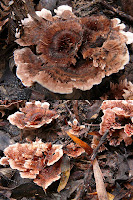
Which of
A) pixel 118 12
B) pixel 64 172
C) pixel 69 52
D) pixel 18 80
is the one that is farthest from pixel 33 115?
pixel 118 12

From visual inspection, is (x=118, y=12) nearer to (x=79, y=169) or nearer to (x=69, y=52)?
(x=69, y=52)

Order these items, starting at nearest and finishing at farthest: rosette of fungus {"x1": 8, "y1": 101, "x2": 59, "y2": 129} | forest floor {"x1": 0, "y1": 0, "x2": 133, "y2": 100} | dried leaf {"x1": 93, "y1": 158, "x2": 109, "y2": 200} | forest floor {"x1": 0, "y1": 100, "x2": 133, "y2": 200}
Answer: dried leaf {"x1": 93, "y1": 158, "x2": 109, "y2": 200}
forest floor {"x1": 0, "y1": 100, "x2": 133, "y2": 200}
rosette of fungus {"x1": 8, "y1": 101, "x2": 59, "y2": 129}
forest floor {"x1": 0, "y1": 0, "x2": 133, "y2": 100}

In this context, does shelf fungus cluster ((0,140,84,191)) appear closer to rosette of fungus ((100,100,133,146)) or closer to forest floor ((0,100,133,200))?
forest floor ((0,100,133,200))

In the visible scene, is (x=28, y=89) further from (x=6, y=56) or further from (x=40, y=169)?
(x=40, y=169)

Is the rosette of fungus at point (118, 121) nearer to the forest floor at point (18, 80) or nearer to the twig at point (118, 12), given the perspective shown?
the forest floor at point (18, 80)

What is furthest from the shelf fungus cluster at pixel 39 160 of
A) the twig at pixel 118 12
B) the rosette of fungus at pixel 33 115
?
the twig at pixel 118 12

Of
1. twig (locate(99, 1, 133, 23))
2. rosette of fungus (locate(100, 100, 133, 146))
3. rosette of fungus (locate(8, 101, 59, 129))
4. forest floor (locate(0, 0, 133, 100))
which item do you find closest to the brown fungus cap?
rosette of fungus (locate(8, 101, 59, 129))
